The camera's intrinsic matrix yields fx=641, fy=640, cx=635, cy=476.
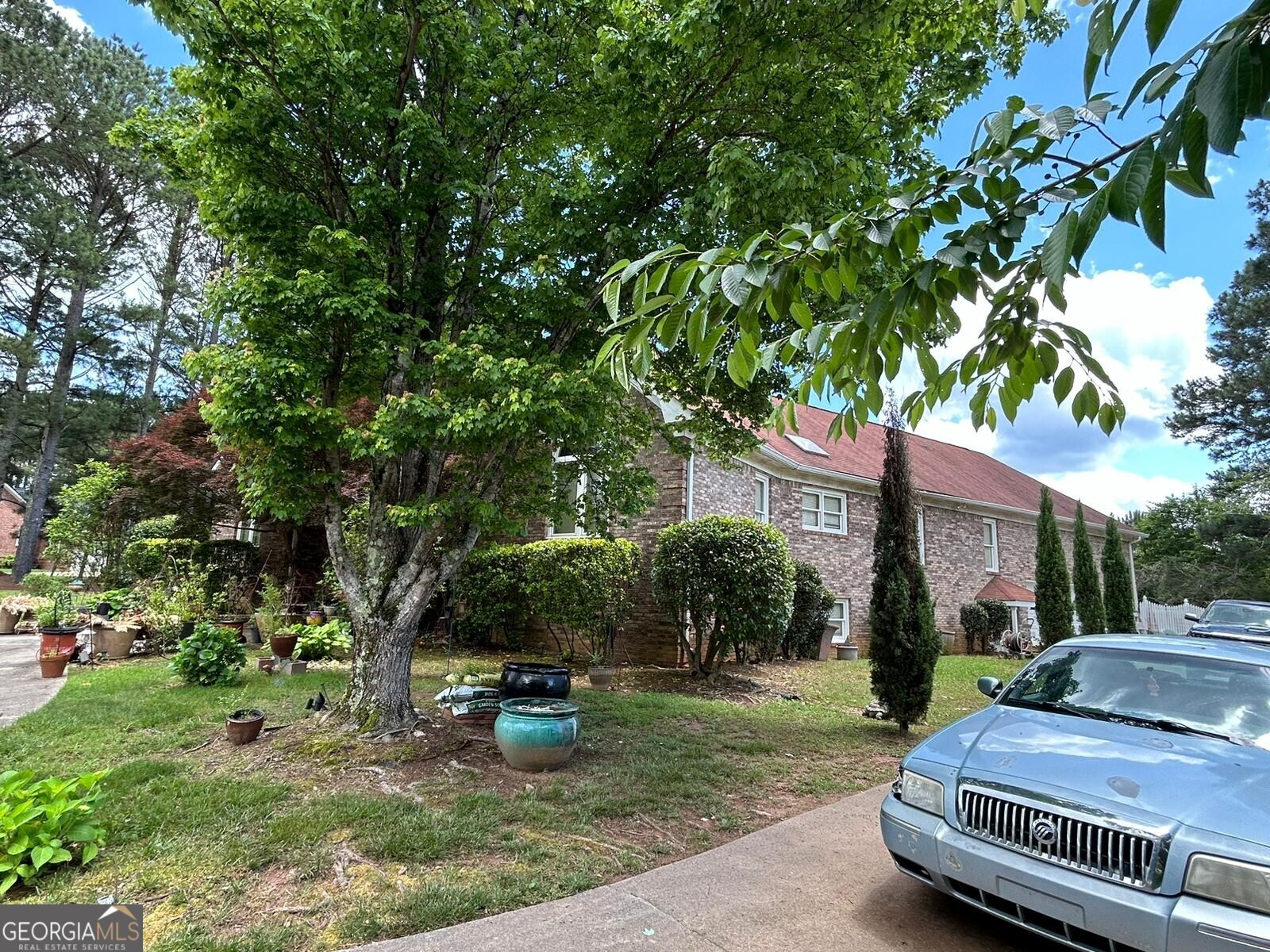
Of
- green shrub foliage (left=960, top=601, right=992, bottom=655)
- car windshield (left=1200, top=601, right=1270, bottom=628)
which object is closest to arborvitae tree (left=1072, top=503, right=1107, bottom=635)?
green shrub foliage (left=960, top=601, right=992, bottom=655)

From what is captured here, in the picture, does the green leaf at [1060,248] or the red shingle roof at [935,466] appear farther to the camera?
the red shingle roof at [935,466]

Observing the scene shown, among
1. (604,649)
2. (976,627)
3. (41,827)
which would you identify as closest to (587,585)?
(604,649)

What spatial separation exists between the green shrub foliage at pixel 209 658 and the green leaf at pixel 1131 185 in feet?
33.3

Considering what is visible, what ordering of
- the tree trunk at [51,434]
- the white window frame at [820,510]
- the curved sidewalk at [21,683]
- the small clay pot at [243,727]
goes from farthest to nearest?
1. the tree trunk at [51,434]
2. the white window frame at [820,510]
3. the curved sidewalk at [21,683]
4. the small clay pot at [243,727]

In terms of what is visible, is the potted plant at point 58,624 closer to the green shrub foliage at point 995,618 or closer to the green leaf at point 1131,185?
the green leaf at point 1131,185

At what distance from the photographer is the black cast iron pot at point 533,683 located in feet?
22.8

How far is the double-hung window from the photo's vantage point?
1580 centimetres

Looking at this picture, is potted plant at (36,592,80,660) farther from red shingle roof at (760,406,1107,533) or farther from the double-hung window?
the double-hung window

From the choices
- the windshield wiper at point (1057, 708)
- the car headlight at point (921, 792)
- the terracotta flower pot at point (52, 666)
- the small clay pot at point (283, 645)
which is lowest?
the terracotta flower pot at point (52, 666)

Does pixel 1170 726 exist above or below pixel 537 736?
above

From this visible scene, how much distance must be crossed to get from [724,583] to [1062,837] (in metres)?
7.41

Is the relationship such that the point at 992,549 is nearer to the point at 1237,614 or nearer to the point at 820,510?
the point at 820,510

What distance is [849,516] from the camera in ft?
54.5

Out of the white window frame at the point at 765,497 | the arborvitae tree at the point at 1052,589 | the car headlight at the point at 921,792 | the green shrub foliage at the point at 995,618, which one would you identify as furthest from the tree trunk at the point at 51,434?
the arborvitae tree at the point at 1052,589
